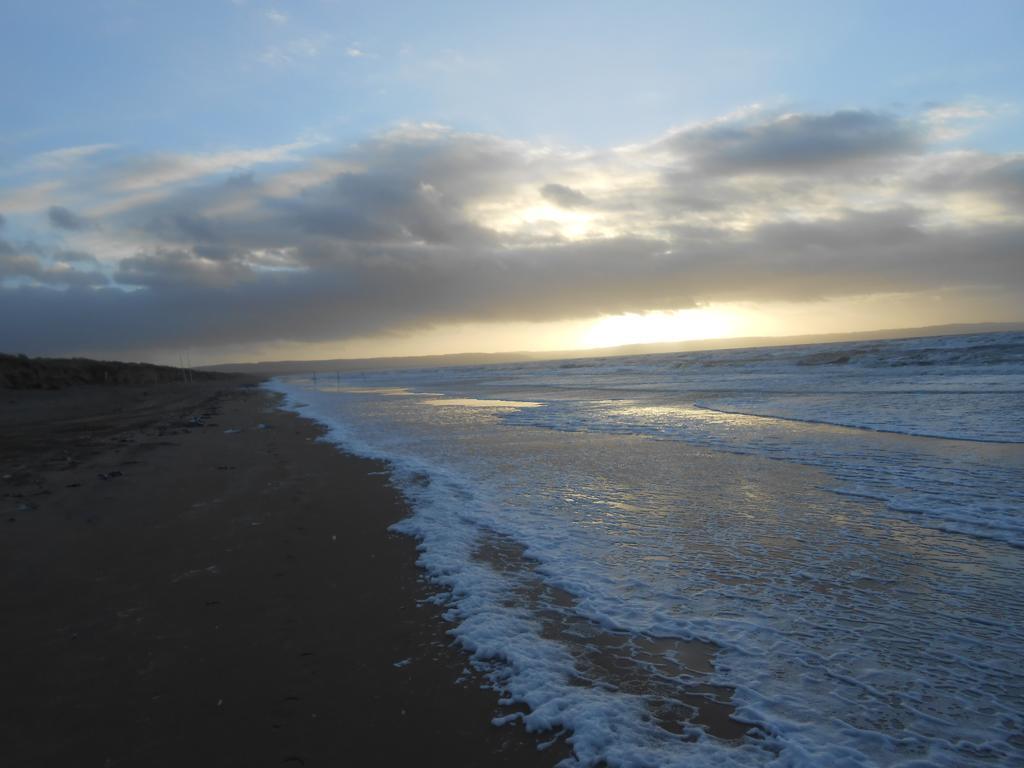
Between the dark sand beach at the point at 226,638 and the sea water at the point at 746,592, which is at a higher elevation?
the dark sand beach at the point at 226,638

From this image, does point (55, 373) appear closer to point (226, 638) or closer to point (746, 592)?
point (226, 638)

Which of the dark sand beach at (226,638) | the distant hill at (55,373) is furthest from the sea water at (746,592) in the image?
the distant hill at (55,373)

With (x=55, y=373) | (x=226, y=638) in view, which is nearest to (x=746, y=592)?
(x=226, y=638)

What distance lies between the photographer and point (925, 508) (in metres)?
6.64

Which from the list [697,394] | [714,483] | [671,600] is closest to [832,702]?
[671,600]

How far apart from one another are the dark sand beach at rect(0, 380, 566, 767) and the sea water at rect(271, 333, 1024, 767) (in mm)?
466

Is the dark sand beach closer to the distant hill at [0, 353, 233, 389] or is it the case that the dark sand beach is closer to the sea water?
the sea water

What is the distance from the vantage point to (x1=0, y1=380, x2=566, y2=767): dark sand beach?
2.85 metres

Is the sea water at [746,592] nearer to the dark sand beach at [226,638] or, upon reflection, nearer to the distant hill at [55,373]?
the dark sand beach at [226,638]

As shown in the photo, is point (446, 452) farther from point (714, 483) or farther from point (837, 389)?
point (837, 389)

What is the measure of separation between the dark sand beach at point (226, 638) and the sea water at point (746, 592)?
47cm

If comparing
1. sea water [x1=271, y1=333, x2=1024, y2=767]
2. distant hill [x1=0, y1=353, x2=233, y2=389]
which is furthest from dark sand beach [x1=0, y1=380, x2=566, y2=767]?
distant hill [x1=0, y1=353, x2=233, y2=389]

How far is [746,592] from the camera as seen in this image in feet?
14.8

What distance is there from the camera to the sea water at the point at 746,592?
2955mm
